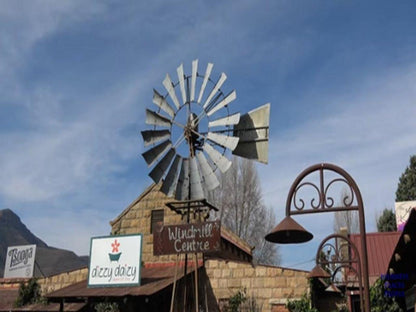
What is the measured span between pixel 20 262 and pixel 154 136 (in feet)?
48.3

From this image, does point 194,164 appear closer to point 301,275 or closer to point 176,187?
point 176,187

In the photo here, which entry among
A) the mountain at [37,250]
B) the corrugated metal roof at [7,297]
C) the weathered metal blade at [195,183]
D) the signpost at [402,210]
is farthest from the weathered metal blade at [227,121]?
the mountain at [37,250]

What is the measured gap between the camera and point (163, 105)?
1391cm

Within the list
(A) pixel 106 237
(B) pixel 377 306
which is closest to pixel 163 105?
(A) pixel 106 237

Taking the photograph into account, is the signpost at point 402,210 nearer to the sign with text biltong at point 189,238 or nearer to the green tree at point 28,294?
the sign with text biltong at point 189,238

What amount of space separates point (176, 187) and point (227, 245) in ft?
20.9

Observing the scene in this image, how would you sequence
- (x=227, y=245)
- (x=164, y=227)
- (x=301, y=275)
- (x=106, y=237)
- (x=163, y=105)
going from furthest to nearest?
(x=227, y=245), (x=106, y=237), (x=301, y=275), (x=163, y=105), (x=164, y=227)

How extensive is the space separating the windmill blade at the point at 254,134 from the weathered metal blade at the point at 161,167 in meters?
1.96

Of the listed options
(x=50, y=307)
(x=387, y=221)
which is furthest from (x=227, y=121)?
(x=387, y=221)

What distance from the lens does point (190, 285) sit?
16.2 metres

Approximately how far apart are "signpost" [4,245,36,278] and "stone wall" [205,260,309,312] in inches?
454

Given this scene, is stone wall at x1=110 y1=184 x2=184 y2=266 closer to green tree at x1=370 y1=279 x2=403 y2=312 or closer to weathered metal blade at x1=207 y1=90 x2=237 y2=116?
weathered metal blade at x1=207 y1=90 x2=237 y2=116

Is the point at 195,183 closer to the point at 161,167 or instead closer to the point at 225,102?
the point at 161,167

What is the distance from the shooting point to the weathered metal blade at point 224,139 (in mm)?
12469
